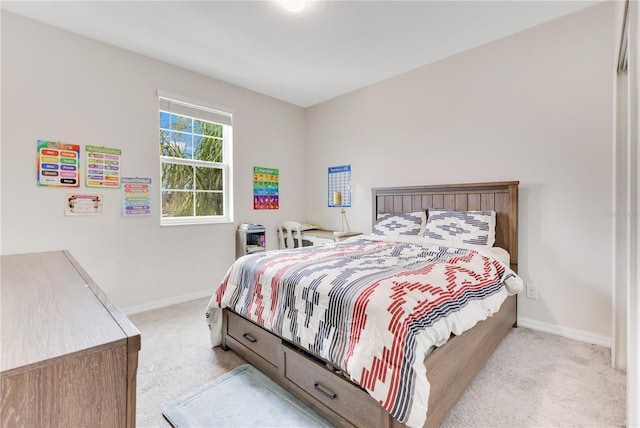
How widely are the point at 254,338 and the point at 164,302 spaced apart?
1.75 m

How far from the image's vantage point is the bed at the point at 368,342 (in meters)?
1.17

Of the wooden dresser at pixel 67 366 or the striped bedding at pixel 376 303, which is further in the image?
the striped bedding at pixel 376 303

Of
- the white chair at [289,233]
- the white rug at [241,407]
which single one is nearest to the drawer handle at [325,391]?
Result: the white rug at [241,407]

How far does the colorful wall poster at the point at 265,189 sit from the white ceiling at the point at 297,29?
125 centimetres

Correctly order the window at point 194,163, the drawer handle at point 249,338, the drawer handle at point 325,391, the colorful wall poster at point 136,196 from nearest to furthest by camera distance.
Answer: the drawer handle at point 325,391 < the drawer handle at point 249,338 < the colorful wall poster at point 136,196 < the window at point 194,163

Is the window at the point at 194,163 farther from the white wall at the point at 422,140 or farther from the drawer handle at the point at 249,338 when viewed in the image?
the drawer handle at the point at 249,338

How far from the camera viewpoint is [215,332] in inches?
85.9

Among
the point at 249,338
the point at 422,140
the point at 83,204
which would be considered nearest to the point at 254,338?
the point at 249,338

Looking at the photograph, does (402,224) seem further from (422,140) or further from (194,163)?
(194,163)

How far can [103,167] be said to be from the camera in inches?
107

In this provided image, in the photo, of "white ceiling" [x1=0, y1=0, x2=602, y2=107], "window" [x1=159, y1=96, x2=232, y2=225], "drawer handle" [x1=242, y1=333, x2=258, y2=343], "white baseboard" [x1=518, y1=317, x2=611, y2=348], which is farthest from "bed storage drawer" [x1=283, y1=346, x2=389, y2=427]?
"white ceiling" [x1=0, y1=0, x2=602, y2=107]

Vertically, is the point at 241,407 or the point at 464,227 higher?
the point at 464,227

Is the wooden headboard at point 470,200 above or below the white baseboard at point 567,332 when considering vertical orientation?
above

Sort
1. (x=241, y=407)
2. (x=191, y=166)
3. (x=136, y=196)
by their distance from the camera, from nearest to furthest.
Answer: (x=241, y=407) < (x=136, y=196) < (x=191, y=166)
